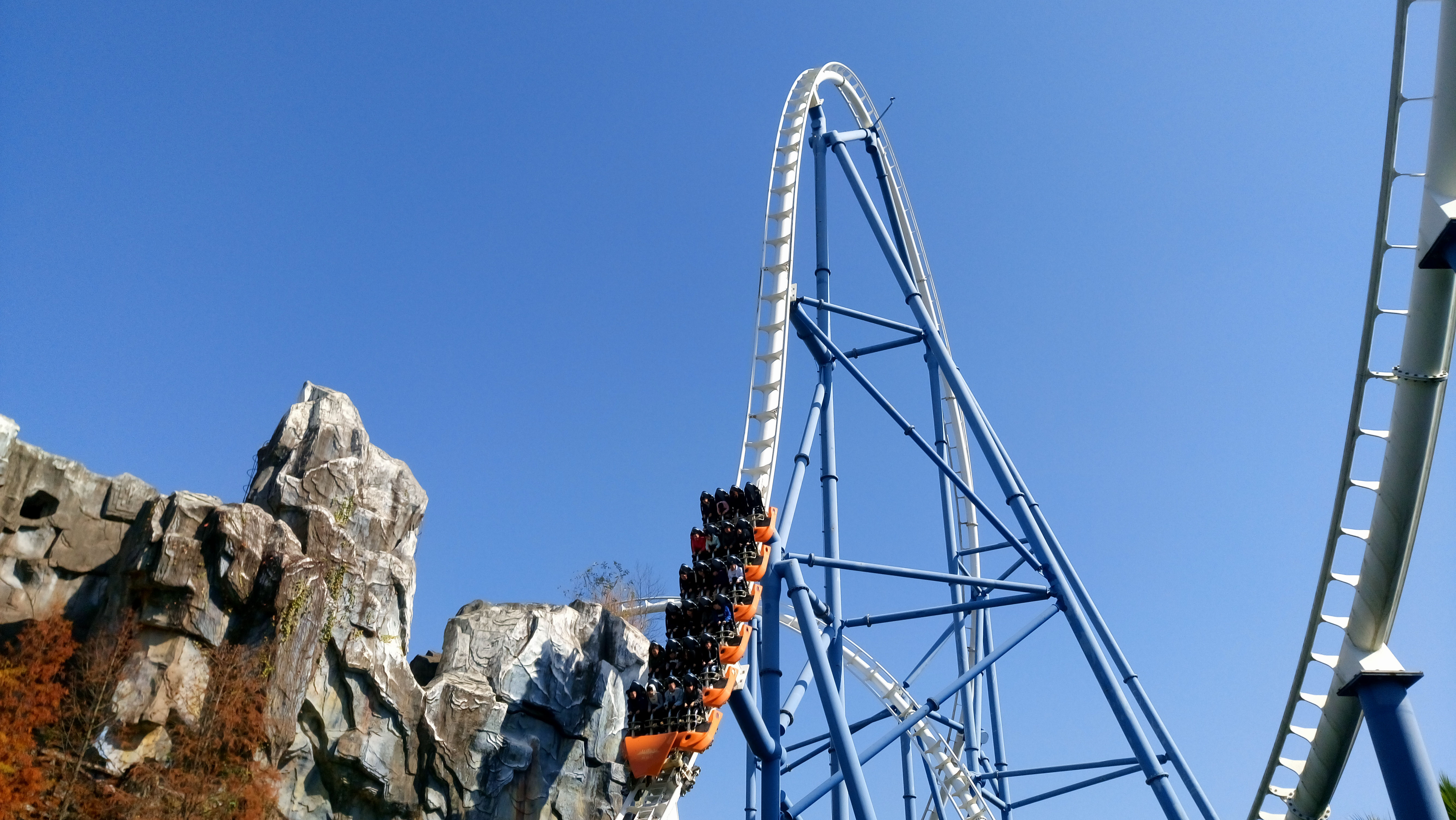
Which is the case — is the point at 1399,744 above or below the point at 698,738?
below

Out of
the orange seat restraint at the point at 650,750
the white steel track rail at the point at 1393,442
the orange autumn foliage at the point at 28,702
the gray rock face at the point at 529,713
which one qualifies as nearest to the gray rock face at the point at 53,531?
the orange autumn foliage at the point at 28,702

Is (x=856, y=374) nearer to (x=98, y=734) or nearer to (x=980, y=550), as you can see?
(x=980, y=550)

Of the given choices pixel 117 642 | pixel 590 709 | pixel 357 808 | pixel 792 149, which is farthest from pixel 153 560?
pixel 792 149

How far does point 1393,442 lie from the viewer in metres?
4.71

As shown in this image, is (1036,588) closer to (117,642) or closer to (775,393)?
(775,393)

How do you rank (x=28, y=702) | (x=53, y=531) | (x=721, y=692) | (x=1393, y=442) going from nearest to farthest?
(x=1393, y=442) → (x=721, y=692) → (x=28, y=702) → (x=53, y=531)

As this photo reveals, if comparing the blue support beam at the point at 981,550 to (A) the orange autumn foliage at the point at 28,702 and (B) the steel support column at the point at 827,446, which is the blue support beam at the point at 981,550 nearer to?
(B) the steel support column at the point at 827,446

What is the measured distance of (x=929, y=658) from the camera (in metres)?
10.7

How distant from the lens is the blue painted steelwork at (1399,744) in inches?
180

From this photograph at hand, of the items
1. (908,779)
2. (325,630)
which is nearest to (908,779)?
(908,779)

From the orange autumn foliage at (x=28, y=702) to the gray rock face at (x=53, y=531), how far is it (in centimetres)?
37

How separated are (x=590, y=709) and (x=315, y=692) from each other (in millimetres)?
3110

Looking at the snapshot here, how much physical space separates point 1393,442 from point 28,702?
10.9 m

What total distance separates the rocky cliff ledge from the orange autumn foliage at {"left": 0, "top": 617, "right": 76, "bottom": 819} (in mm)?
426
